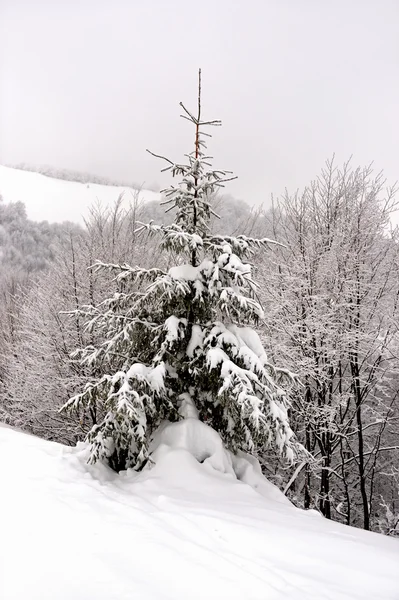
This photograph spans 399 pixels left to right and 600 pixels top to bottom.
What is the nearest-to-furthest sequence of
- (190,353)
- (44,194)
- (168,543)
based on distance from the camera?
(168,543) < (190,353) < (44,194)

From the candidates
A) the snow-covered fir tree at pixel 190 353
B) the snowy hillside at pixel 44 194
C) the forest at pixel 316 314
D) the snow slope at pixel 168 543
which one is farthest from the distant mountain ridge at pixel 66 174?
the snow slope at pixel 168 543

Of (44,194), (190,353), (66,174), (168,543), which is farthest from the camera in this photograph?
(66,174)

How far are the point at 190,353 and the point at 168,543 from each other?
274 cm

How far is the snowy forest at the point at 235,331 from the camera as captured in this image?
5.13 metres

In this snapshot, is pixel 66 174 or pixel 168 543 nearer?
pixel 168 543

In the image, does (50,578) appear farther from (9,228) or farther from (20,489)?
(9,228)

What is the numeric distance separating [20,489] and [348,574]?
9.79 feet

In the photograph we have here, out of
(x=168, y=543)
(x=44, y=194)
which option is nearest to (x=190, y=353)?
(x=168, y=543)

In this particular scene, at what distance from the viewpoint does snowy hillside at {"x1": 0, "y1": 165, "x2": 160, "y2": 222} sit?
40.2 m

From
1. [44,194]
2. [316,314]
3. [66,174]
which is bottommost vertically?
[316,314]

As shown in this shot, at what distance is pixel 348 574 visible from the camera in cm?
276

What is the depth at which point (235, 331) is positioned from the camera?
17.9 feet

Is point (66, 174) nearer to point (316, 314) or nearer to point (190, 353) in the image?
point (316, 314)

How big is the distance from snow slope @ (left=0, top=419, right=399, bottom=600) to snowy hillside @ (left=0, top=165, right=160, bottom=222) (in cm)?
3238
